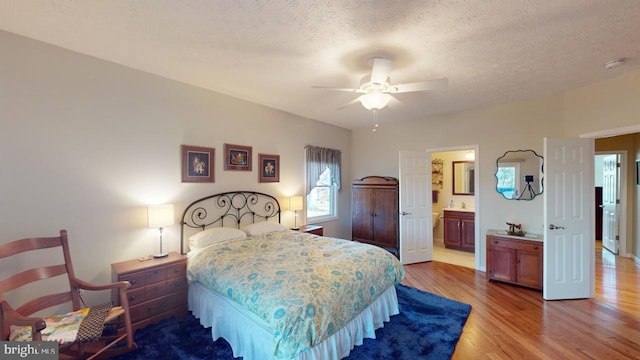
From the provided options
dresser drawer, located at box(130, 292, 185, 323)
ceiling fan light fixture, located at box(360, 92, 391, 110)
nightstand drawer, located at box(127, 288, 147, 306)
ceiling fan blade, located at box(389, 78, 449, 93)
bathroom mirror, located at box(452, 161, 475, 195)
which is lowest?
dresser drawer, located at box(130, 292, 185, 323)

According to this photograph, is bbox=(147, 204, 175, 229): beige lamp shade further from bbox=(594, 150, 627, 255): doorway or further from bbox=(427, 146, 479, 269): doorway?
bbox=(594, 150, 627, 255): doorway

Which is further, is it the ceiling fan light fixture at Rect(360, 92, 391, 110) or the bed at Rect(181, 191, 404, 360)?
the ceiling fan light fixture at Rect(360, 92, 391, 110)

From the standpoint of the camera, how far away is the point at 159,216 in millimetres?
2811

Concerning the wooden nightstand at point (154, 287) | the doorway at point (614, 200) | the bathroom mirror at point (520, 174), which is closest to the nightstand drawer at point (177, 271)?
the wooden nightstand at point (154, 287)

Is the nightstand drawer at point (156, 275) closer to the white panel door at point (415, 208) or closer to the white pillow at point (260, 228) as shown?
the white pillow at point (260, 228)

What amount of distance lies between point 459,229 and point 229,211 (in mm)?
4720

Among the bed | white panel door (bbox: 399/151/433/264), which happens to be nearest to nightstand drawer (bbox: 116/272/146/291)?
the bed

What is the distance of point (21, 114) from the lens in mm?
2244

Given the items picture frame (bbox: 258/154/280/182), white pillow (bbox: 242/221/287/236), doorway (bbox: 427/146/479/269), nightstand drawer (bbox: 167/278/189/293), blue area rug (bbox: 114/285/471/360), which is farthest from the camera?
doorway (bbox: 427/146/479/269)

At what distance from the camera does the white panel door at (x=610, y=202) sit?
4941 mm

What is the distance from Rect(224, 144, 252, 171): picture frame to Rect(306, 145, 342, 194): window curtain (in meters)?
1.29

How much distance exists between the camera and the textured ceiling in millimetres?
1807

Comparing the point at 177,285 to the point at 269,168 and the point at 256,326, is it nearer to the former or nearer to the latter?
the point at 256,326

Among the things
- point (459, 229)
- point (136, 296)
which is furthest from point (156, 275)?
point (459, 229)
